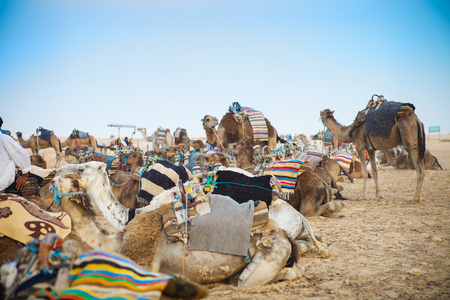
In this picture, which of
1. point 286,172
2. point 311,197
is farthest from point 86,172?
point 311,197

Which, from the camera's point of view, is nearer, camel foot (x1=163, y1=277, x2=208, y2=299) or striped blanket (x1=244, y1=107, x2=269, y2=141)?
camel foot (x1=163, y1=277, x2=208, y2=299)

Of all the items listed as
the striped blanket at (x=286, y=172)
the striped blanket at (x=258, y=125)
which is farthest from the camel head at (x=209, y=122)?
the striped blanket at (x=286, y=172)

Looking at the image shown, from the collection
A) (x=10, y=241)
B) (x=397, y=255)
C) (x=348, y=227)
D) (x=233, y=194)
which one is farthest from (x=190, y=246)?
(x=348, y=227)

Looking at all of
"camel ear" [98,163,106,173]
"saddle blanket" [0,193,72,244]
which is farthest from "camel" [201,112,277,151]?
"saddle blanket" [0,193,72,244]

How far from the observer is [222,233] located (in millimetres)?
2943

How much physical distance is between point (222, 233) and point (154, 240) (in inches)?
27.3

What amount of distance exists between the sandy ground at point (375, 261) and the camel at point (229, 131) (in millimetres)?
2856

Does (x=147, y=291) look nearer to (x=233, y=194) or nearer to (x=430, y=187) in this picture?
(x=233, y=194)

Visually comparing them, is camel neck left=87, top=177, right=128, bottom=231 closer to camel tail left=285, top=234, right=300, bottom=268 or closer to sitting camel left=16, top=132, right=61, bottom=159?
camel tail left=285, top=234, right=300, bottom=268

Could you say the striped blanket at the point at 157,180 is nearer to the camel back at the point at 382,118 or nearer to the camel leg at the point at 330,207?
the camel leg at the point at 330,207

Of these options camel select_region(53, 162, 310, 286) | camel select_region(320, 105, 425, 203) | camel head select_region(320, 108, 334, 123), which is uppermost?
camel head select_region(320, 108, 334, 123)

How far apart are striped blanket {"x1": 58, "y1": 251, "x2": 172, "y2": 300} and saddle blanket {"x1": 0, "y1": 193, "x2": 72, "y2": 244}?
1307mm

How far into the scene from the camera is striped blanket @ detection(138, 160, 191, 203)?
16.1 ft

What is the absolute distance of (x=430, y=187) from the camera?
1069 cm
